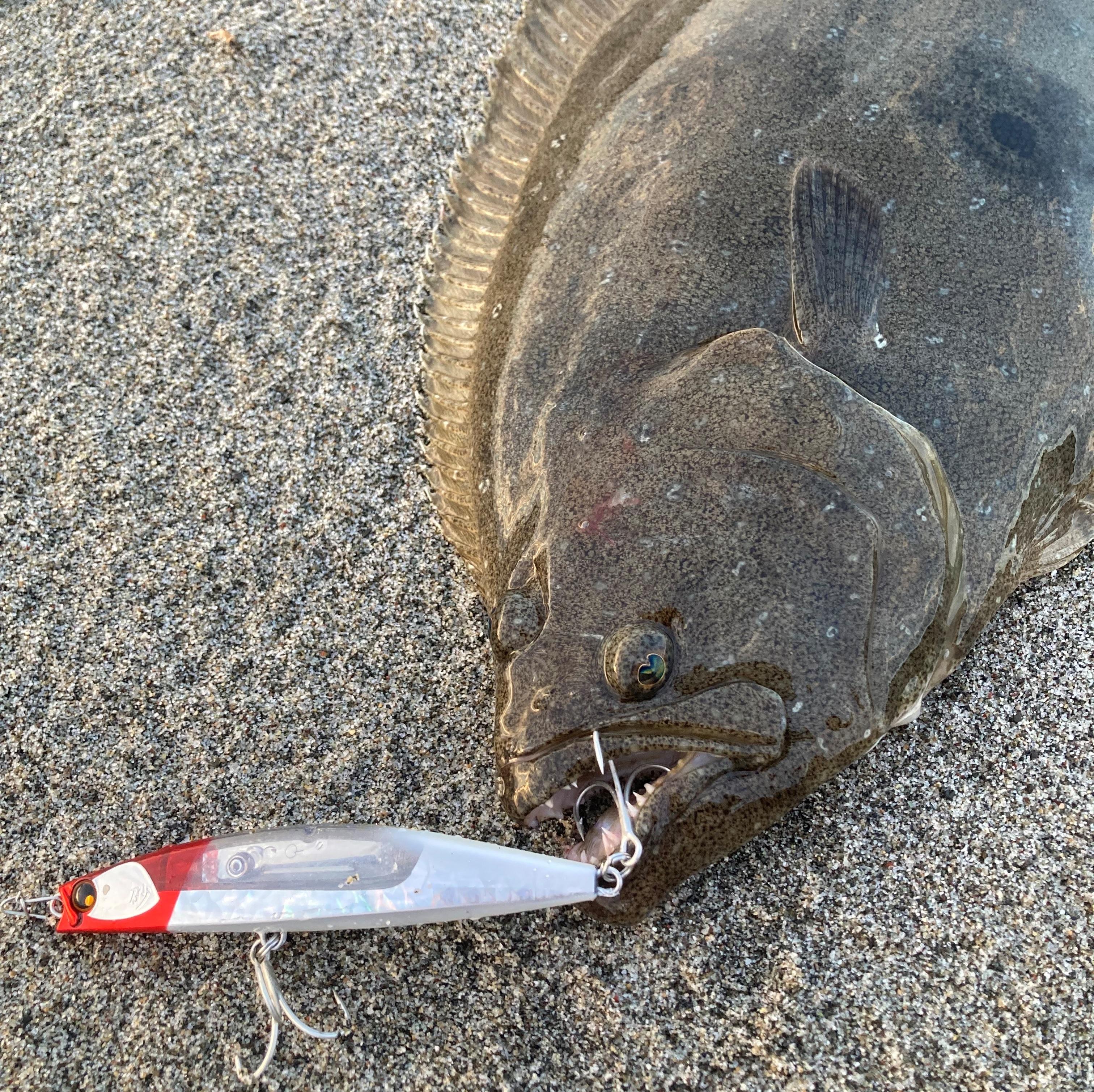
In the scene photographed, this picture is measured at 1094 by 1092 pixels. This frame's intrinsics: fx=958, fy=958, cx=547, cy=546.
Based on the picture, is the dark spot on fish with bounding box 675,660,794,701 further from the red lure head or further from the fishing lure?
the red lure head

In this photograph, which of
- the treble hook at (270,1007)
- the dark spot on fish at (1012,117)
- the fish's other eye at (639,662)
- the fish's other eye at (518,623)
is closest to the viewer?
the fish's other eye at (639,662)

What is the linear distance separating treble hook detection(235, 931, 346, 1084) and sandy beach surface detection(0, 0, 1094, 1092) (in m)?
0.04

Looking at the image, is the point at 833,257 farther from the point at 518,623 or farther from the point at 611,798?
the point at 611,798

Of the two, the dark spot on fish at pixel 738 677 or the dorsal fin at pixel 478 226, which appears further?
the dorsal fin at pixel 478 226

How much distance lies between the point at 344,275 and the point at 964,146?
172 cm

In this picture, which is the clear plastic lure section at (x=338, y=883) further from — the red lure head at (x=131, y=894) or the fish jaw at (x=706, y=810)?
the fish jaw at (x=706, y=810)

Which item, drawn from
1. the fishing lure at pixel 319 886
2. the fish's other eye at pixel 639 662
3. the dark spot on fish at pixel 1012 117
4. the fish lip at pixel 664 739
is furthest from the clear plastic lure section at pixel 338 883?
the dark spot on fish at pixel 1012 117

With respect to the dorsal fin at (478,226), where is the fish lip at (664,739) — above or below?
below

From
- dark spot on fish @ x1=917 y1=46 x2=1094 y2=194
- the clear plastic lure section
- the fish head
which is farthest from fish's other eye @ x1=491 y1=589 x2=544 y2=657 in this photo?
dark spot on fish @ x1=917 y1=46 x2=1094 y2=194

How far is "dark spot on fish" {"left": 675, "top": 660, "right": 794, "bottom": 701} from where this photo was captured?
1820 millimetres

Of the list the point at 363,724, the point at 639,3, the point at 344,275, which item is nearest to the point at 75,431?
the point at 344,275

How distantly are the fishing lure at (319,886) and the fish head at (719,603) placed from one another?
0.12 m

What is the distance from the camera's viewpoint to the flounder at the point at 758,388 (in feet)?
6.07

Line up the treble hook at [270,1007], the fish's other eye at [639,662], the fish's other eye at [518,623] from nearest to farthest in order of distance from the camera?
the fish's other eye at [639,662]
the fish's other eye at [518,623]
the treble hook at [270,1007]
